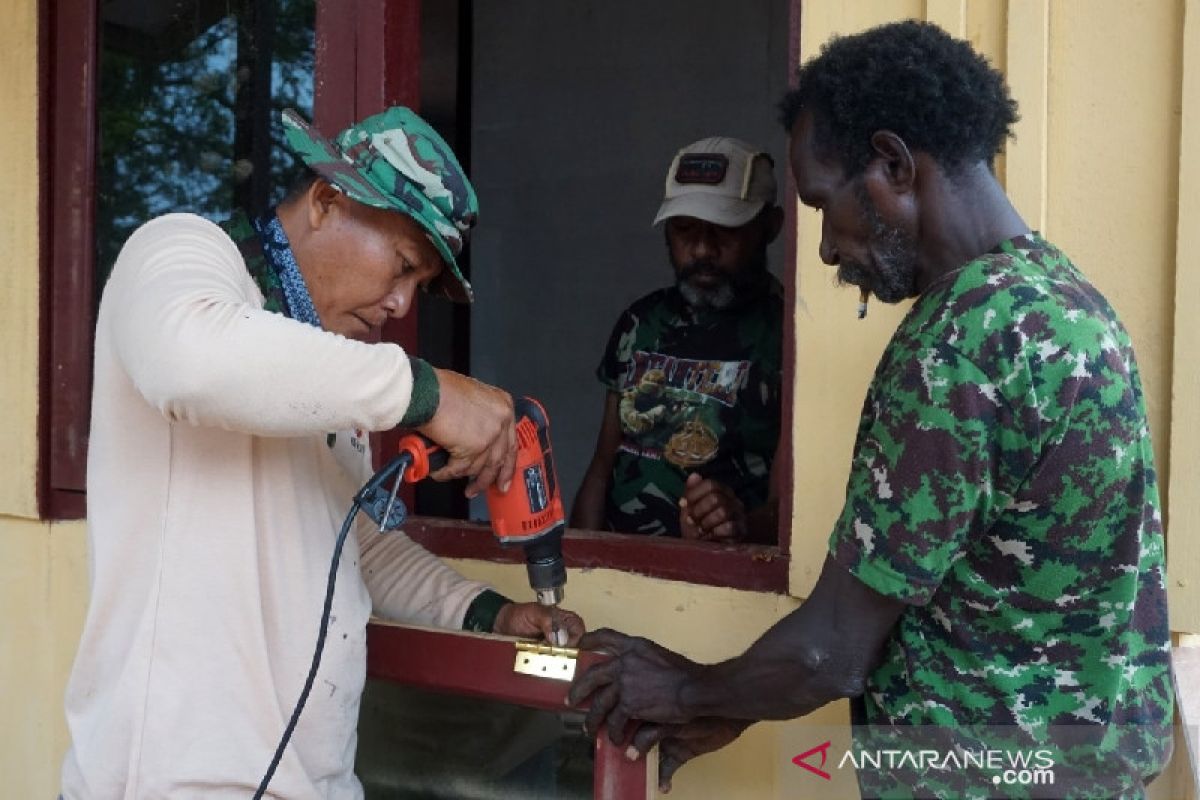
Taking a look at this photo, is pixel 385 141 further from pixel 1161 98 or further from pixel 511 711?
pixel 1161 98

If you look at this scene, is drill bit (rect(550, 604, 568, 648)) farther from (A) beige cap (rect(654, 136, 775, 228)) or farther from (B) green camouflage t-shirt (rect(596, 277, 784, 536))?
(A) beige cap (rect(654, 136, 775, 228))

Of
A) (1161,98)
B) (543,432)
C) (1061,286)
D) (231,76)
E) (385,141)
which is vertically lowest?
(543,432)

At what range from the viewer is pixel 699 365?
308 cm

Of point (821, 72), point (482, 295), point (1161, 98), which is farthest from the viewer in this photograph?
point (482, 295)

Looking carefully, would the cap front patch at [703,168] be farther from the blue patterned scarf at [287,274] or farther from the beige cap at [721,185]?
the blue patterned scarf at [287,274]

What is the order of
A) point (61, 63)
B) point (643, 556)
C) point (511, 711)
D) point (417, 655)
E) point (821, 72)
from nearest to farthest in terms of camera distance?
point (821, 72) < point (417, 655) < point (511, 711) < point (643, 556) < point (61, 63)

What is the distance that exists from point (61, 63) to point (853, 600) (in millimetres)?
3144

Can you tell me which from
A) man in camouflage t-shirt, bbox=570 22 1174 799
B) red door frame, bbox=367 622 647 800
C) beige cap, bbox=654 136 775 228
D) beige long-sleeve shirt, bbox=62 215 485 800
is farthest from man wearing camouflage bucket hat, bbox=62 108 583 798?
beige cap, bbox=654 136 775 228

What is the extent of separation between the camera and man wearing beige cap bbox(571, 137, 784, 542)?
9.70ft

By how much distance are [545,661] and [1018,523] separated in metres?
0.85

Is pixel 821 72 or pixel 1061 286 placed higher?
pixel 821 72

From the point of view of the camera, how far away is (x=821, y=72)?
1.61m

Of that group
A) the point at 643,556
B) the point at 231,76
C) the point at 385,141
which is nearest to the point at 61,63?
the point at 231,76

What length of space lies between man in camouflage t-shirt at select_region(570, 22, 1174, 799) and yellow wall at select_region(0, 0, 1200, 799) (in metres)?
0.48
